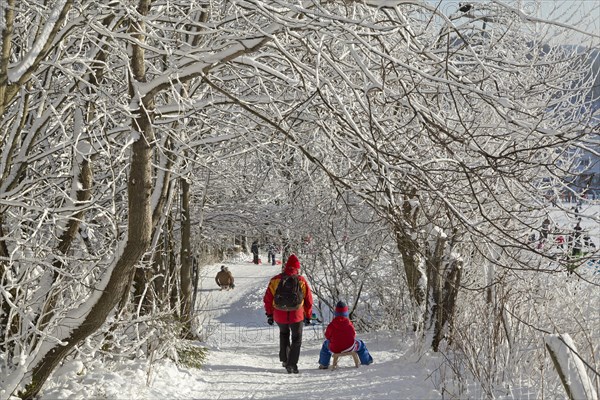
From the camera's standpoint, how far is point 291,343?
9.06 m

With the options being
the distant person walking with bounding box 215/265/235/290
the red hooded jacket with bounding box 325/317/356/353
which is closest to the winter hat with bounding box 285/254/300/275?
the red hooded jacket with bounding box 325/317/356/353

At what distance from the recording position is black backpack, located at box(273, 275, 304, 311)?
9.12 metres

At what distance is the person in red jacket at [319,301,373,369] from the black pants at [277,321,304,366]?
0.36 m

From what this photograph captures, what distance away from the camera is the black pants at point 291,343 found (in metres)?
8.98

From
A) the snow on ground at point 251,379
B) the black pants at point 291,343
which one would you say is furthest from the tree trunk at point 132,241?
the black pants at point 291,343

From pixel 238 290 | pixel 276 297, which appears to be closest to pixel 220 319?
pixel 238 290

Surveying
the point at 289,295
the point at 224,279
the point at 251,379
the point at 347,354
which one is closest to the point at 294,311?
the point at 289,295

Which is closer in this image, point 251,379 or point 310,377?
point 251,379

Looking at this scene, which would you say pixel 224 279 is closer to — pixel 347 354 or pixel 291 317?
pixel 291 317

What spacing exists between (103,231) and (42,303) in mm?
3173

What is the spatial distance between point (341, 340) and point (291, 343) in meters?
0.67

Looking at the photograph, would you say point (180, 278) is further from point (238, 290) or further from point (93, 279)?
point (238, 290)

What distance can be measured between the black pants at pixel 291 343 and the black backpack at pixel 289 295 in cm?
28

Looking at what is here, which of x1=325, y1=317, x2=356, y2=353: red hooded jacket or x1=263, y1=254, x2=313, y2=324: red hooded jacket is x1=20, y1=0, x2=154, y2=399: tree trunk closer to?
x1=263, y1=254, x2=313, y2=324: red hooded jacket
